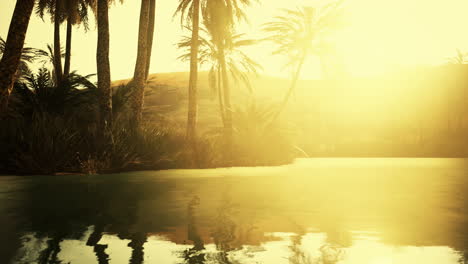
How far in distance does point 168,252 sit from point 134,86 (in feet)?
58.8

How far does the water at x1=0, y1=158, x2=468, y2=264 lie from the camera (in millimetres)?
5086

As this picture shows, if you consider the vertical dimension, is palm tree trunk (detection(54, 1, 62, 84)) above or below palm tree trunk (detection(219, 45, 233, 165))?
above

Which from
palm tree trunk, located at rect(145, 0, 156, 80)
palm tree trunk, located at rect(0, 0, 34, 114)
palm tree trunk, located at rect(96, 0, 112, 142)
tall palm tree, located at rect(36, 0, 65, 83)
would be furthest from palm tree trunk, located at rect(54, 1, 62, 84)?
palm tree trunk, located at rect(0, 0, 34, 114)

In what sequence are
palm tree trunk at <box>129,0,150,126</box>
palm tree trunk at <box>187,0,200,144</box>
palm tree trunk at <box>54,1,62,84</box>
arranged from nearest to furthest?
palm tree trunk at <box>129,0,150,126</box>, palm tree trunk at <box>187,0,200,144</box>, palm tree trunk at <box>54,1,62,84</box>

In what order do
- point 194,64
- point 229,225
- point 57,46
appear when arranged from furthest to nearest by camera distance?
point 57,46 < point 194,64 < point 229,225

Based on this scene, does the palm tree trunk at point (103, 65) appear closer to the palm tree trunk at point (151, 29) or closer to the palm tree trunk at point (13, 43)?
the palm tree trunk at point (13, 43)

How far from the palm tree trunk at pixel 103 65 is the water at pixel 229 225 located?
7.90 metres

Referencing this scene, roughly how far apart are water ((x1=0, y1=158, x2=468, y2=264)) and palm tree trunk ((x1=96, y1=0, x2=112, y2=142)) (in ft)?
25.9

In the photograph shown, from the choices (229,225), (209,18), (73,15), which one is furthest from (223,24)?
(229,225)

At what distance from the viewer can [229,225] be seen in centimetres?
698

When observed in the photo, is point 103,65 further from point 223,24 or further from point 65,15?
point 65,15

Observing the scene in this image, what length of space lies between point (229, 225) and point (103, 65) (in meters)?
14.8

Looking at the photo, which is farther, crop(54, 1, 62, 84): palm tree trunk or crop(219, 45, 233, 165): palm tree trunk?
crop(54, 1, 62, 84): palm tree trunk

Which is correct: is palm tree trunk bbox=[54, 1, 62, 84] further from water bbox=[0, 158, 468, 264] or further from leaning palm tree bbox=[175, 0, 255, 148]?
water bbox=[0, 158, 468, 264]
